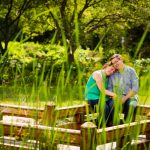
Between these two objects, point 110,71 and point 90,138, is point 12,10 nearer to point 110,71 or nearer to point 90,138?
point 110,71

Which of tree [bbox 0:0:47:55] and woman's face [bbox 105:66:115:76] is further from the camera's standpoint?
tree [bbox 0:0:47:55]

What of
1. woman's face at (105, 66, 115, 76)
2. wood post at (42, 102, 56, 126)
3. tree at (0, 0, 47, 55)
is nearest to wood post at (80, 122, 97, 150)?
wood post at (42, 102, 56, 126)

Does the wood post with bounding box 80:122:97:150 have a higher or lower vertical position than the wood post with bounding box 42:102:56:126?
lower

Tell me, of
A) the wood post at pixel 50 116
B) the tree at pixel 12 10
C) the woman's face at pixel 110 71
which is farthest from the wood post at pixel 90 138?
the tree at pixel 12 10

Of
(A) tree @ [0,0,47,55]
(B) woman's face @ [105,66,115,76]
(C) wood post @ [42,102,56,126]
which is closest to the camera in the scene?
(C) wood post @ [42,102,56,126]

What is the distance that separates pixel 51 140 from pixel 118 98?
18.8 inches

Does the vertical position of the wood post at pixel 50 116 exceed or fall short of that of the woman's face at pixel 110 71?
it falls short

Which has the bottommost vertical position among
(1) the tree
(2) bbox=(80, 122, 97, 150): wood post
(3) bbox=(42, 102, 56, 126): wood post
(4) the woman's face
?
(2) bbox=(80, 122, 97, 150): wood post

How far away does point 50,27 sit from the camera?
77.2 feet

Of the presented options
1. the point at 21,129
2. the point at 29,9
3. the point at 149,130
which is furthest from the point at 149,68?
the point at 29,9

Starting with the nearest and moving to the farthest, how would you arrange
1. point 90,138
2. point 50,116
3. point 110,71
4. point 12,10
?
point 90,138, point 50,116, point 110,71, point 12,10

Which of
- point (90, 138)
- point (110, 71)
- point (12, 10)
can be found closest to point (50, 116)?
point (90, 138)

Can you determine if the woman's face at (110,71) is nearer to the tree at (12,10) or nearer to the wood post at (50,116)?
the wood post at (50,116)

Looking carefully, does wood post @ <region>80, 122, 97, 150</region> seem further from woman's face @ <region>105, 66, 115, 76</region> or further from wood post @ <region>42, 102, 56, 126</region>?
woman's face @ <region>105, 66, 115, 76</region>
